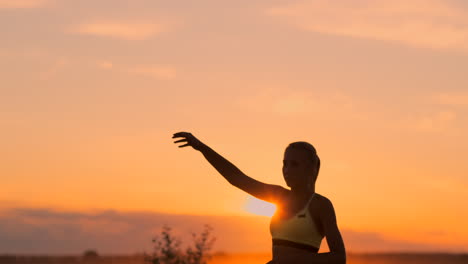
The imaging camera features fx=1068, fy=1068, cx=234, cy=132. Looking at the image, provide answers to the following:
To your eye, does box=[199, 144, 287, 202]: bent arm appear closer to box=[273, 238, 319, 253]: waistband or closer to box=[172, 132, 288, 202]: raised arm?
box=[172, 132, 288, 202]: raised arm

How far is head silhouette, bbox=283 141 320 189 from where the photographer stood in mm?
8602

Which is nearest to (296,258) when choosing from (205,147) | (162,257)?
(205,147)

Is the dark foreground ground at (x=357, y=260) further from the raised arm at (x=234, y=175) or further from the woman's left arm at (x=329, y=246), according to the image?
the woman's left arm at (x=329, y=246)

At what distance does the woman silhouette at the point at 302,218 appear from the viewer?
8375mm

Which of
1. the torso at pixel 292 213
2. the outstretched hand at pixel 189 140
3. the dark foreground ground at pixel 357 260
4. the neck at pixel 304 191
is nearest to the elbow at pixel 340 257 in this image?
the torso at pixel 292 213

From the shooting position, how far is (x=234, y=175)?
9453mm

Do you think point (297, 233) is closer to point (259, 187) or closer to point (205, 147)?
point (259, 187)

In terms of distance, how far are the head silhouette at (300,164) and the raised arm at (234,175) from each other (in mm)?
270

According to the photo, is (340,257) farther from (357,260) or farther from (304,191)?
(357,260)

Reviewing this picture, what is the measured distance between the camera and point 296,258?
836 centimetres

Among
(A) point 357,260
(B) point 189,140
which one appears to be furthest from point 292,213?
(A) point 357,260

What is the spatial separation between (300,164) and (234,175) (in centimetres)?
100

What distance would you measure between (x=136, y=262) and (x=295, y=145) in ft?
205

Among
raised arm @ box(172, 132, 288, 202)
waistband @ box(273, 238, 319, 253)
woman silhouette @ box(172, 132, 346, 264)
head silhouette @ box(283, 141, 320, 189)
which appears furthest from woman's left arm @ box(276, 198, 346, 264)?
raised arm @ box(172, 132, 288, 202)
